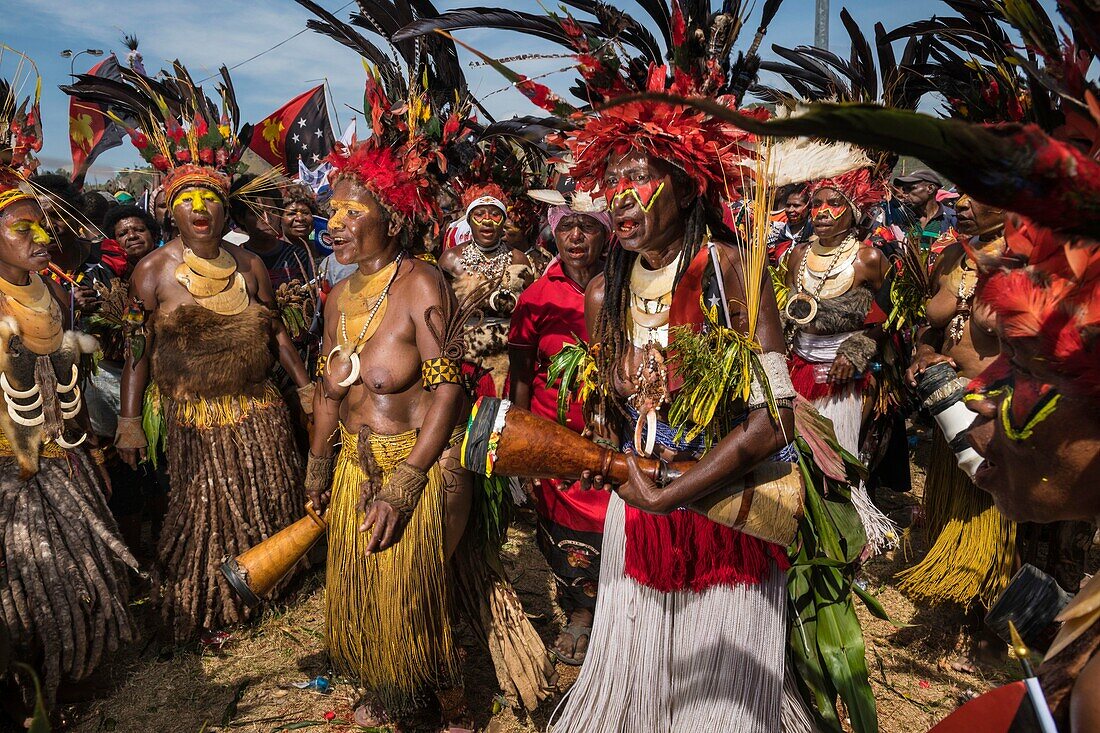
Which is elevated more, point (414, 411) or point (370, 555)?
point (414, 411)

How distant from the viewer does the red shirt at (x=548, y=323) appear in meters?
4.10

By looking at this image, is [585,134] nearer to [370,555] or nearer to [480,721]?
[370,555]

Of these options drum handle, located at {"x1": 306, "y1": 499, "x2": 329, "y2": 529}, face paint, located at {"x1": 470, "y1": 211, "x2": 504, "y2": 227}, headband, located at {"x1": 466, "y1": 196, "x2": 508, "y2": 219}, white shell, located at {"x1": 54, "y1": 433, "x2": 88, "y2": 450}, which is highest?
headband, located at {"x1": 466, "y1": 196, "x2": 508, "y2": 219}

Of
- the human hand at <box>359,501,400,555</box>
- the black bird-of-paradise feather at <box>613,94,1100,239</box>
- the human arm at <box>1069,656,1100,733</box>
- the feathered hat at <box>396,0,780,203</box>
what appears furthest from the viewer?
the human hand at <box>359,501,400,555</box>

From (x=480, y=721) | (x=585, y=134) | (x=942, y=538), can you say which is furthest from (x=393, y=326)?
(x=942, y=538)

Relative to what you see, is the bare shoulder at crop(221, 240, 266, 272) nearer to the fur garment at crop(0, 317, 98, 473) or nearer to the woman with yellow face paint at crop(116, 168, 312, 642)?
the woman with yellow face paint at crop(116, 168, 312, 642)

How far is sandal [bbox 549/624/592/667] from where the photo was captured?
4.04m

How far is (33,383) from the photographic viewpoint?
356 cm

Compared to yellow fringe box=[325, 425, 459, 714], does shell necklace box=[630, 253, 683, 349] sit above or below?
above

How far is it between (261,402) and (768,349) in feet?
11.0

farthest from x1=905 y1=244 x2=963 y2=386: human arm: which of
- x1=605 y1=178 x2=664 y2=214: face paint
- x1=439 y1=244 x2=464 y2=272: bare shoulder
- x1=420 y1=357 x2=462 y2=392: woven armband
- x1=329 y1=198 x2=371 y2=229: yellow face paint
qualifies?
x1=329 y1=198 x2=371 y2=229: yellow face paint

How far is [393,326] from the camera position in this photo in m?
3.29

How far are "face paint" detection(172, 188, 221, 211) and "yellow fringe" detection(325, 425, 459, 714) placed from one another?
6.18 feet

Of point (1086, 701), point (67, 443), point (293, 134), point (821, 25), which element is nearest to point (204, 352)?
point (67, 443)
